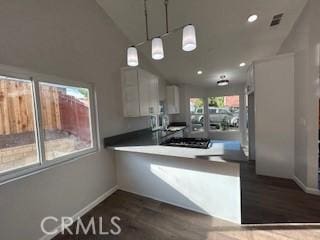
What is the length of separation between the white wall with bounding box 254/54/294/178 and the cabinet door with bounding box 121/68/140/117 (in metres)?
2.38

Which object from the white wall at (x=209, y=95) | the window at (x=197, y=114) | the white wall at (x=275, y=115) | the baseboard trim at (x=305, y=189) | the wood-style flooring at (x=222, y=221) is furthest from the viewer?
the window at (x=197, y=114)

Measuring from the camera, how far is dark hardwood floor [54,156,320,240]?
192cm

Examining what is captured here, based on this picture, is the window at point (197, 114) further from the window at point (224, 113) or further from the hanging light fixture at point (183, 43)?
the hanging light fixture at point (183, 43)

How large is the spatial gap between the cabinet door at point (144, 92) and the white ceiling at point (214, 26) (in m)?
0.75

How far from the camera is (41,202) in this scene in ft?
6.27

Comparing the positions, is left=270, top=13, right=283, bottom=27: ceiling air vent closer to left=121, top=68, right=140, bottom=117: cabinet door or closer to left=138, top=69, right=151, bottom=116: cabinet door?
left=138, top=69, right=151, bottom=116: cabinet door

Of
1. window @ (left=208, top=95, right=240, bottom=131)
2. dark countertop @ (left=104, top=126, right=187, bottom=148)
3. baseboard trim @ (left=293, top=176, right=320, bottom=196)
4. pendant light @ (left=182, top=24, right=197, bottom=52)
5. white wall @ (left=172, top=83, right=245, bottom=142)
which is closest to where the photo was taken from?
pendant light @ (left=182, top=24, right=197, bottom=52)

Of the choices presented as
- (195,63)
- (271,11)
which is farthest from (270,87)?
(195,63)

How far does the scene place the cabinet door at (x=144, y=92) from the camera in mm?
3219

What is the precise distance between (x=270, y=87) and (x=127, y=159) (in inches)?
119

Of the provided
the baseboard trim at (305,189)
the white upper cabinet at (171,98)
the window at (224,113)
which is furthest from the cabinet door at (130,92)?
the window at (224,113)

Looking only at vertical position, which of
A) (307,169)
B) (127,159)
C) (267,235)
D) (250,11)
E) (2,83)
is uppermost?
(250,11)

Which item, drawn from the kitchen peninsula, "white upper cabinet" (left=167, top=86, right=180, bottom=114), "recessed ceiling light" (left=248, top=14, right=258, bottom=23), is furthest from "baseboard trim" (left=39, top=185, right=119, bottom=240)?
"recessed ceiling light" (left=248, top=14, right=258, bottom=23)

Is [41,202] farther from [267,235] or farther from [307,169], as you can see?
[307,169]
